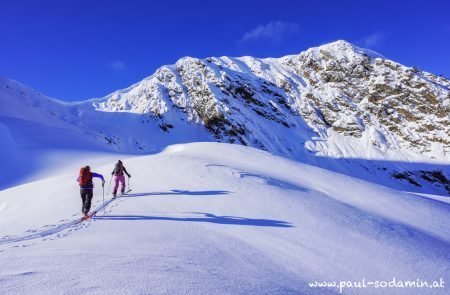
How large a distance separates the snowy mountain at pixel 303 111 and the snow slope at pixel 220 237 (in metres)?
49.7

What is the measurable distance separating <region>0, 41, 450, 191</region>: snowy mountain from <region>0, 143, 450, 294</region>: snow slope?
49725 mm

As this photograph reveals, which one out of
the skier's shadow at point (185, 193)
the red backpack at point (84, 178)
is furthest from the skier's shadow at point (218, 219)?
the skier's shadow at point (185, 193)

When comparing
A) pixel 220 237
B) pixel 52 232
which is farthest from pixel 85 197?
pixel 220 237

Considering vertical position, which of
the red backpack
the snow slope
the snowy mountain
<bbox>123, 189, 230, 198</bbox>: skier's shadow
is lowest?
the snow slope

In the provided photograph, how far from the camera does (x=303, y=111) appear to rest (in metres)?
95.7

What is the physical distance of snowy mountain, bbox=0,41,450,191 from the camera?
7719cm

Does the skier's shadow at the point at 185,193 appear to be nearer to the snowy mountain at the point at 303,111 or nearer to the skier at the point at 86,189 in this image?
the skier at the point at 86,189

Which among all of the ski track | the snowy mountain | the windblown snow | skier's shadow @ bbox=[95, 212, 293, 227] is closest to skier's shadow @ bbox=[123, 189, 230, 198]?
the windblown snow

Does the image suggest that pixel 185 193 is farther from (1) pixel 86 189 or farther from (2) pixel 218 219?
(1) pixel 86 189

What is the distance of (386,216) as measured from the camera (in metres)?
11.4

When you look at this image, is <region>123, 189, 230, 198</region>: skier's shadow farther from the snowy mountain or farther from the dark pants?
the snowy mountain

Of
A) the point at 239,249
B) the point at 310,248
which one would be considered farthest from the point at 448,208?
the point at 239,249

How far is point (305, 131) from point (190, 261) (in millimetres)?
86716

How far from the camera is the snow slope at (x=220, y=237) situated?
5156 mm
